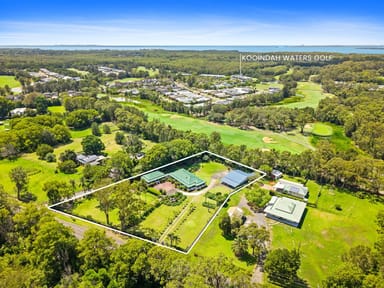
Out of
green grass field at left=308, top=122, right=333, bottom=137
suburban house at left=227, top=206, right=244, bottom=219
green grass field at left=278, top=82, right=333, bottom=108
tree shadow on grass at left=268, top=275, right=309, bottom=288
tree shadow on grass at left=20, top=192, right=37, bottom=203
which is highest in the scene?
green grass field at left=278, top=82, right=333, bottom=108

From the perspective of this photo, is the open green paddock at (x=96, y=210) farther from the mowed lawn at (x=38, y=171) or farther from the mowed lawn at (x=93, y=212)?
the mowed lawn at (x=38, y=171)

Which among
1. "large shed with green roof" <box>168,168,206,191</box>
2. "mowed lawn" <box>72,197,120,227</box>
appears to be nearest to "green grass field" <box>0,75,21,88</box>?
"mowed lawn" <box>72,197,120,227</box>

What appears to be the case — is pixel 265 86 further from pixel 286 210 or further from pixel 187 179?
pixel 286 210

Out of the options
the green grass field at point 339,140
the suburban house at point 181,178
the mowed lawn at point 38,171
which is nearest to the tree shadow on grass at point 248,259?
the suburban house at point 181,178

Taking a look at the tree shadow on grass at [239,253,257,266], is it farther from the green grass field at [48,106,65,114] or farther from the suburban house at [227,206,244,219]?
the green grass field at [48,106,65,114]

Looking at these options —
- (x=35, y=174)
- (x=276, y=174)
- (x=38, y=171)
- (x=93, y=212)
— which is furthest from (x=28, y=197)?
(x=276, y=174)

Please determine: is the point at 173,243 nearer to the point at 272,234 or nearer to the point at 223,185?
the point at 272,234
